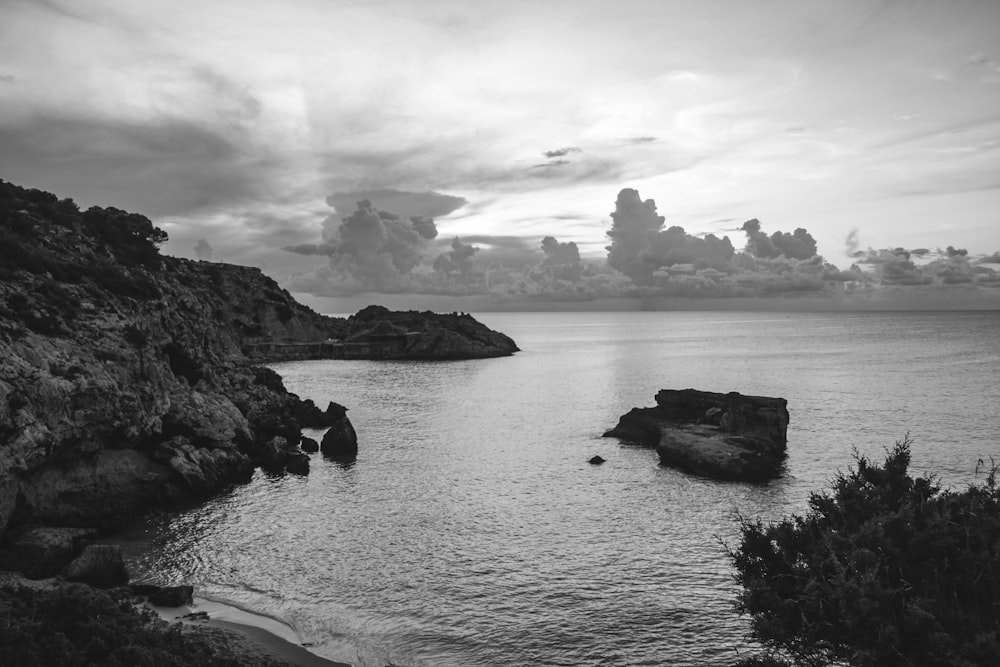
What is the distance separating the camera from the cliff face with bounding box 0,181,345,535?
34.2 meters

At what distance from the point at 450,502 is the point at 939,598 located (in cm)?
3196

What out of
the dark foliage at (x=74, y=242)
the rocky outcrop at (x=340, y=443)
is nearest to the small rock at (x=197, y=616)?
the dark foliage at (x=74, y=242)

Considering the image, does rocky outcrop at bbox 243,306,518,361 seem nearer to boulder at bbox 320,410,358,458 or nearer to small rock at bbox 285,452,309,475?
boulder at bbox 320,410,358,458

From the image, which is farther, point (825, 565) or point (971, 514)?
point (825, 565)

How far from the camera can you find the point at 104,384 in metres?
39.0

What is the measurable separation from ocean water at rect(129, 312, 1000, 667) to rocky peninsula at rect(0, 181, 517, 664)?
3746 mm

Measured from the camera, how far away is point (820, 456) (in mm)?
55688

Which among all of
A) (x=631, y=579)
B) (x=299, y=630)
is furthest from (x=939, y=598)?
(x=299, y=630)

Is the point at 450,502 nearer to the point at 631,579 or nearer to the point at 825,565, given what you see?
the point at 631,579

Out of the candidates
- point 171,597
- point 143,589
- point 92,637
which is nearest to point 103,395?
point 143,589

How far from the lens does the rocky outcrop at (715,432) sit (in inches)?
1943

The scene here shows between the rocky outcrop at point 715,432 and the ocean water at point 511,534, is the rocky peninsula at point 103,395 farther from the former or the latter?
the rocky outcrop at point 715,432

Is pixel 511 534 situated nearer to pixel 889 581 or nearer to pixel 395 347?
pixel 889 581

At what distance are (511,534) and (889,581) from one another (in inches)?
915
